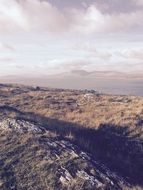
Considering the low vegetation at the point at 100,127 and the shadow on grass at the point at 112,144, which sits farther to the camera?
the low vegetation at the point at 100,127

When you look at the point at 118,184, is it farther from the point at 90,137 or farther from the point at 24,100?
the point at 24,100

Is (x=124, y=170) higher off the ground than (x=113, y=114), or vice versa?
(x=113, y=114)

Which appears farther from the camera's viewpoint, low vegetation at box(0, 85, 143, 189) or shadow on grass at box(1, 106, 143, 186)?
low vegetation at box(0, 85, 143, 189)

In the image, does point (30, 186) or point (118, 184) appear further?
point (118, 184)

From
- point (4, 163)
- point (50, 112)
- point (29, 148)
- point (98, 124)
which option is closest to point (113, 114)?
point (98, 124)

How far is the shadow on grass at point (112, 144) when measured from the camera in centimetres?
2330

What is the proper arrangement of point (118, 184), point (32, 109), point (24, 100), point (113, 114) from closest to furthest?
point (118, 184) < point (113, 114) < point (32, 109) < point (24, 100)

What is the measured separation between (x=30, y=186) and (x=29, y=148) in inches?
163

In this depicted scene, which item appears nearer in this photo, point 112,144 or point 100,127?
point 112,144

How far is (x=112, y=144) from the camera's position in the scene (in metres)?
26.7

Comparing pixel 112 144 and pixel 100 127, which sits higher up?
pixel 100 127

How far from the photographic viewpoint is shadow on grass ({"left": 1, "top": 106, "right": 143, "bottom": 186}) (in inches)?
917

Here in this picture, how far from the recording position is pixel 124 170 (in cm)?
2317

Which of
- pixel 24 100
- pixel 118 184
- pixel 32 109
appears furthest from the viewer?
pixel 24 100
